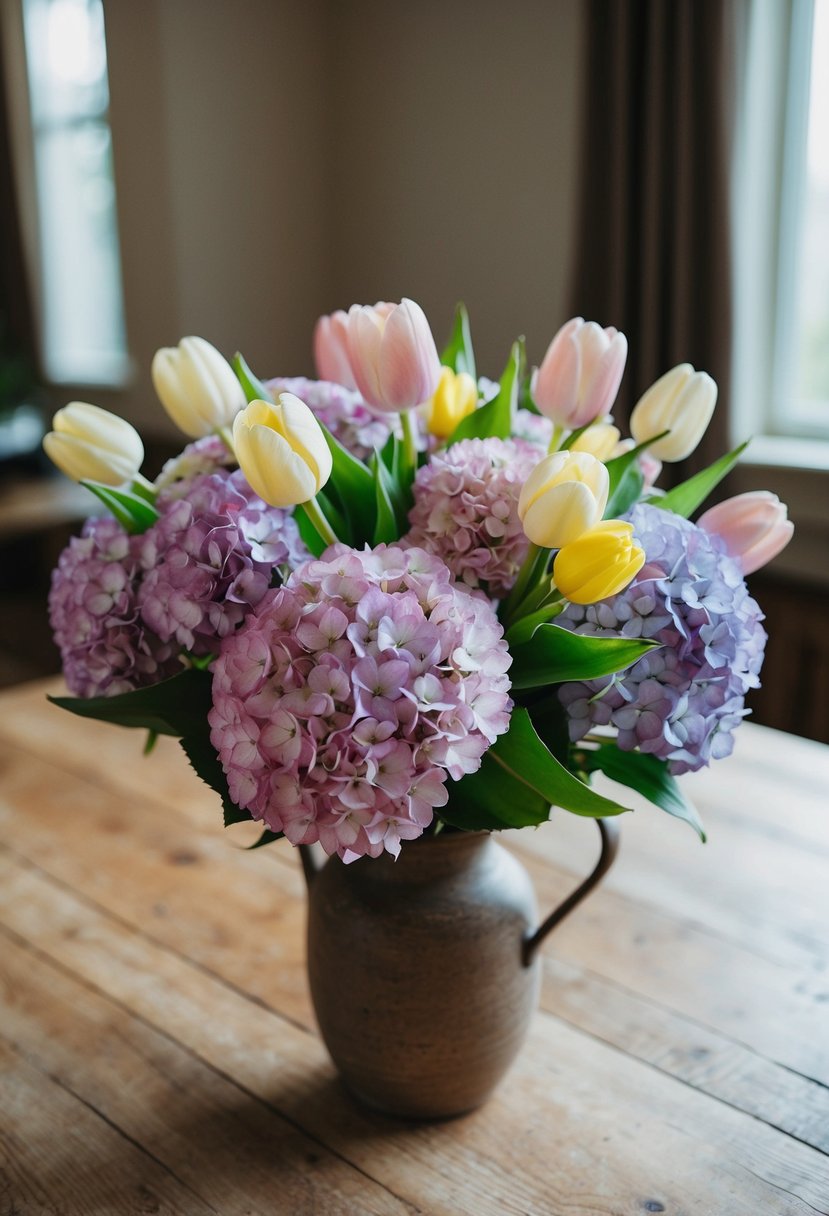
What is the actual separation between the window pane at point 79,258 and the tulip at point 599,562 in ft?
12.4

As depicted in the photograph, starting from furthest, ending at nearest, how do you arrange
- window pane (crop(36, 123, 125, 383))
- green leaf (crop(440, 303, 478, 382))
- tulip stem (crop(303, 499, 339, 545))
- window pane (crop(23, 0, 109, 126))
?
Result: window pane (crop(36, 123, 125, 383)), window pane (crop(23, 0, 109, 126)), green leaf (crop(440, 303, 478, 382)), tulip stem (crop(303, 499, 339, 545))

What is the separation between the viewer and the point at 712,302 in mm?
2361

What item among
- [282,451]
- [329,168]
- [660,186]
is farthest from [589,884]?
[329,168]

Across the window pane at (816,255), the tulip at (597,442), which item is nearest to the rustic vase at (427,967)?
the tulip at (597,442)

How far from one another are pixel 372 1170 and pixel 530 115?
9.13 ft

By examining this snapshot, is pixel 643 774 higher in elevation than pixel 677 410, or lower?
lower

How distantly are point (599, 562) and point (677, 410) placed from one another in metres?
0.19

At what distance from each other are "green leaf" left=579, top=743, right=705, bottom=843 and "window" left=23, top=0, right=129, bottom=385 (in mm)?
3604

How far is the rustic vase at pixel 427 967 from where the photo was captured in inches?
26.1

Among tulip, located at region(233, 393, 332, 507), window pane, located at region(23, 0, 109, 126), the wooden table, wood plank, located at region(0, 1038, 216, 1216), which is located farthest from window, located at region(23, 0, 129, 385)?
tulip, located at region(233, 393, 332, 507)

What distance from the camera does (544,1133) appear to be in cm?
70

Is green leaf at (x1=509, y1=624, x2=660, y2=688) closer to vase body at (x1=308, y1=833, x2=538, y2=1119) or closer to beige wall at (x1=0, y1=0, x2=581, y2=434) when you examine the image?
vase body at (x1=308, y1=833, x2=538, y2=1119)

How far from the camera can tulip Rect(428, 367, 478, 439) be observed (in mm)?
686

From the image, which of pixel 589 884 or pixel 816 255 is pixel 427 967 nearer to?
pixel 589 884
